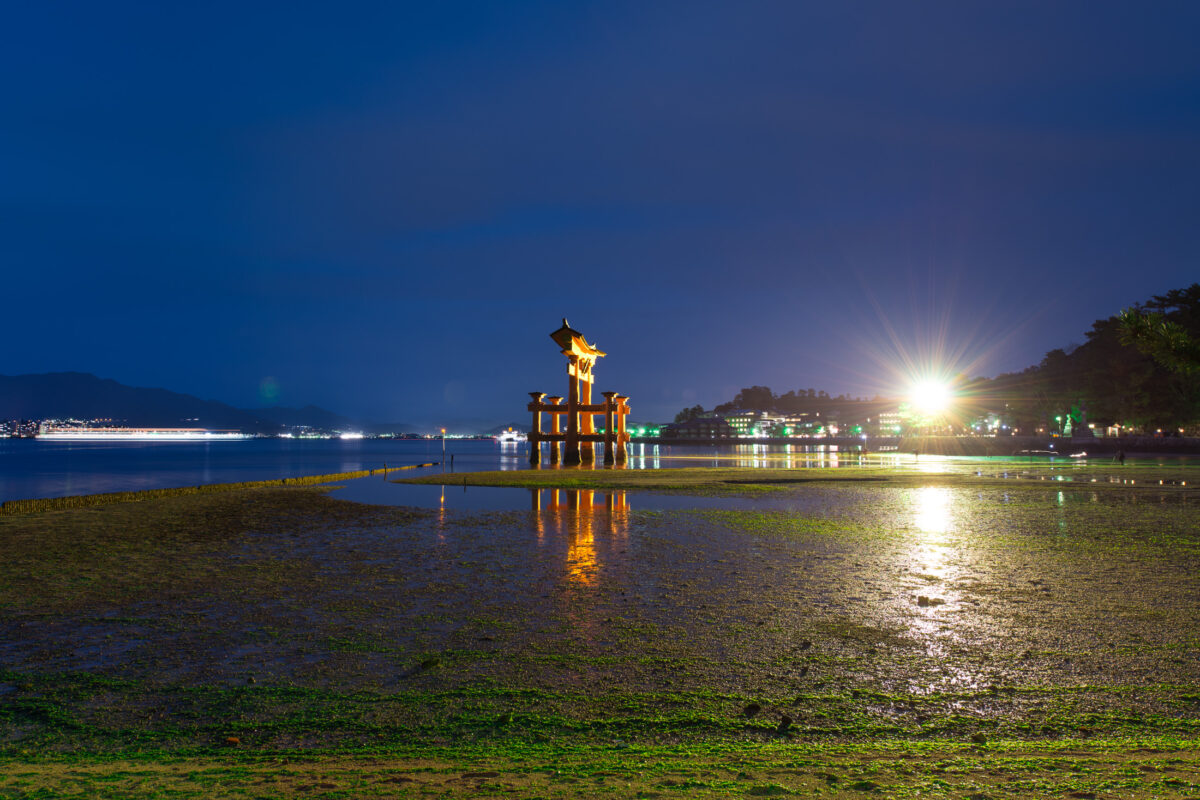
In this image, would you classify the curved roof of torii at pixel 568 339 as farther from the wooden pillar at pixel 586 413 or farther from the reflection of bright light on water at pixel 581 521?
the reflection of bright light on water at pixel 581 521

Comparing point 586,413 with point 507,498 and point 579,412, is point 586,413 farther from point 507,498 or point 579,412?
point 507,498

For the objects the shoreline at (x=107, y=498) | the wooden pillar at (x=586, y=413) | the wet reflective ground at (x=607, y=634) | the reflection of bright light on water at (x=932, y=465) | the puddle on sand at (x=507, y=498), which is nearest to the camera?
the wet reflective ground at (x=607, y=634)

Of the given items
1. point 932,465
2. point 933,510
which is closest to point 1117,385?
point 932,465

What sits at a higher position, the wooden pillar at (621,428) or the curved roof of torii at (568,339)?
the curved roof of torii at (568,339)

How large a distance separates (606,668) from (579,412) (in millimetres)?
41337

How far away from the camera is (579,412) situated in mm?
47562

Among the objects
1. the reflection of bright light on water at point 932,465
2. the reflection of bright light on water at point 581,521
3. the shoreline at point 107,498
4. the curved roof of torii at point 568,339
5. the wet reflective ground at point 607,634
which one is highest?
the curved roof of torii at point 568,339

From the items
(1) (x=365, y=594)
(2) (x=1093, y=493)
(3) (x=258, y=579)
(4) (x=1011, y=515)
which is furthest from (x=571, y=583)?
(2) (x=1093, y=493)

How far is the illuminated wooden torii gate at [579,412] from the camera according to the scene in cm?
4644

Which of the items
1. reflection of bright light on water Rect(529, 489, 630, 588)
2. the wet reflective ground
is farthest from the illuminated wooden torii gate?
the wet reflective ground

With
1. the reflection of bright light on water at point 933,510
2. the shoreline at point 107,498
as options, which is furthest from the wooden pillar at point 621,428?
the reflection of bright light on water at point 933,510

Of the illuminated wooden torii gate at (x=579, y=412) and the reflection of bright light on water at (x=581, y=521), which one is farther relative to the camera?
the illuminated wooden torii gate at (x=579, y=412)

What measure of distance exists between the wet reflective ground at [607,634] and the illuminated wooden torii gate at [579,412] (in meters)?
31.6

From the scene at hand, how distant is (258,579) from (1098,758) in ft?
32.8
